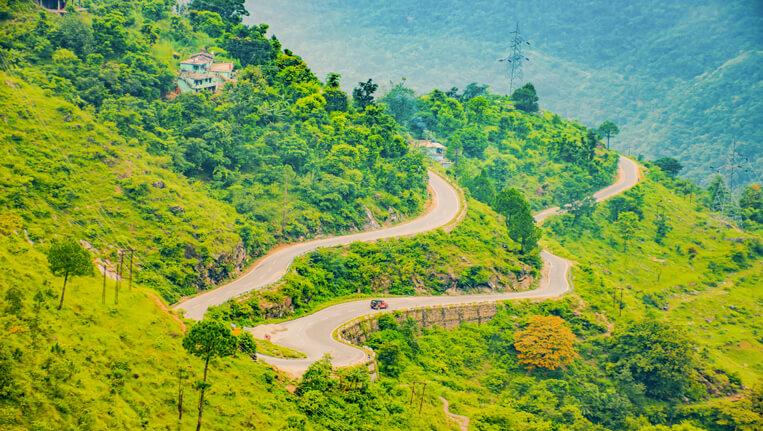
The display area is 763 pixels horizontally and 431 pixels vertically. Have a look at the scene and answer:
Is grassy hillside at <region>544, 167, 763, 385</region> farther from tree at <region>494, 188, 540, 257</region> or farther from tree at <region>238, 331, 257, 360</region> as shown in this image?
tree at <region>238, 331, 257, 360</region>

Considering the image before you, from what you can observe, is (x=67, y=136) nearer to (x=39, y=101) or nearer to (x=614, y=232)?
(x=39, y=101)

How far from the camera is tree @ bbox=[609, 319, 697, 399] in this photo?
54.7m

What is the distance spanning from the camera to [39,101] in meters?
51.3

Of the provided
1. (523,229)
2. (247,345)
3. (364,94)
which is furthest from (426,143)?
(247,345)

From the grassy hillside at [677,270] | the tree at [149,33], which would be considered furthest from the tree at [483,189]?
the tree at [149,33]

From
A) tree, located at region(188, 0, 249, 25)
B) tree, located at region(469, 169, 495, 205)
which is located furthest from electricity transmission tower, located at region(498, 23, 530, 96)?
tree, located at region(188, 0, 249, 25)

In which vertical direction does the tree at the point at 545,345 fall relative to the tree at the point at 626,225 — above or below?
below

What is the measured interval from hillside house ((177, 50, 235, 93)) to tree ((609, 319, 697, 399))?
5670cm

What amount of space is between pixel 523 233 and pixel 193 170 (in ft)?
135

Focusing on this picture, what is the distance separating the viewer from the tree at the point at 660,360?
54.7 metres

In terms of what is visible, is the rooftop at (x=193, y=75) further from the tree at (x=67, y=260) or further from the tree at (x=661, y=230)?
the tree at (x=661, y=230)

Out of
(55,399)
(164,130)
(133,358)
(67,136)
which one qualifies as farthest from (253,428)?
(164,130)

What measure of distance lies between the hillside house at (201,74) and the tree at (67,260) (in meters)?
42.4

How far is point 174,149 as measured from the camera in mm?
56125
